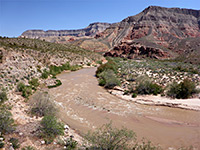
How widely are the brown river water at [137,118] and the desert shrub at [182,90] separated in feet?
9.79

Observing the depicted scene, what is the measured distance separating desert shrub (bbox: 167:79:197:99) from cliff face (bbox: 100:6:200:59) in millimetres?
62112

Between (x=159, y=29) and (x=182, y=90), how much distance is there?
317 feet

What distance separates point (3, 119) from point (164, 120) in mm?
11851

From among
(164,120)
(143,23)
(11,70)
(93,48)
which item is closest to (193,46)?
(143,23)

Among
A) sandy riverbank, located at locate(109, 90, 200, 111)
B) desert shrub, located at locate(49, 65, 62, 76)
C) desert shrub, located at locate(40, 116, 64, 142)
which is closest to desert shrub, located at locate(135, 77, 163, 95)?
sandy riverbank, located at locate(109, 90, 200, 111)

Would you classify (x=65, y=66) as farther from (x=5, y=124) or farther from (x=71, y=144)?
(x=71, y=144)

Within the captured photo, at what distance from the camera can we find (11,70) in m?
20.2

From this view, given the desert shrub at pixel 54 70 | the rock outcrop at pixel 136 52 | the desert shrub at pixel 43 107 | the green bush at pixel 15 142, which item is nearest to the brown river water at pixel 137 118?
the desert shrub at pixel 43 107

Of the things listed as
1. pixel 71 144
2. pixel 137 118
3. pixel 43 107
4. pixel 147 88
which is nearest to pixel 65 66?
pixel 147 88

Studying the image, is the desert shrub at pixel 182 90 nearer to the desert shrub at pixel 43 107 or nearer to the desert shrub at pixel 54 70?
the desert shrub at pixel 43 107

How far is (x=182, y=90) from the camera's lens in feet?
53.7

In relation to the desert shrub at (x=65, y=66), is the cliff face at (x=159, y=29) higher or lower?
higher

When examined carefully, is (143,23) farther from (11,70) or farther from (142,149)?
(142,149)

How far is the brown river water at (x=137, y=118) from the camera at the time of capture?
9.93 metres
